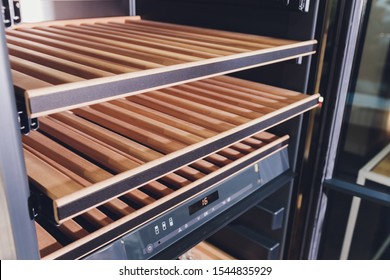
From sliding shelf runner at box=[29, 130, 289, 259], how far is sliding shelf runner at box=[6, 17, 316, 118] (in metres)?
0.15

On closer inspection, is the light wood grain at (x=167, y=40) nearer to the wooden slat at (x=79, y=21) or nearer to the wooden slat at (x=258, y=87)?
the wooden slat at (x=79, y=21)

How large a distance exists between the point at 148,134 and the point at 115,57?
0.17 metres

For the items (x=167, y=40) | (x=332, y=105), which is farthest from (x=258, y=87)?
(x=167, y=40)

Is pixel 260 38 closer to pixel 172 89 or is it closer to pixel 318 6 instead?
pixel 318 6

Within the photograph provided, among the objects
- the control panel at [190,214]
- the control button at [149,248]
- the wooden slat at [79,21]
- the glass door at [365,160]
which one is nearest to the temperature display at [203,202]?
the control panel at [190,214]

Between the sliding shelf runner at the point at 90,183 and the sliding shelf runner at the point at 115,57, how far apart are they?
0.15 m

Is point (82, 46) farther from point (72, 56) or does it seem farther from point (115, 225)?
point (115, 225)

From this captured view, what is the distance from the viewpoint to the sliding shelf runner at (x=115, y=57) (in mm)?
532

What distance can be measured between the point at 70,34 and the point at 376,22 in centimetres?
95

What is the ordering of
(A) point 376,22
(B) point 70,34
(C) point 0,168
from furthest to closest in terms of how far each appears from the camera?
(A) point 376,22
(B) point 70,34
(C) point 0,168

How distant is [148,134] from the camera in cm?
79

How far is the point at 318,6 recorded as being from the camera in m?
0.98

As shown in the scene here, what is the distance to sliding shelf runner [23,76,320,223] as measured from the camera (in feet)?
1.99
